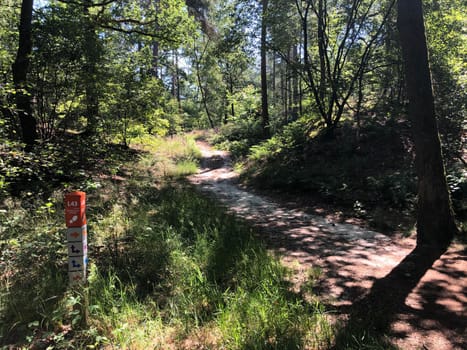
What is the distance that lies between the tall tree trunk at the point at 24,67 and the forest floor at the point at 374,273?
5.74 m

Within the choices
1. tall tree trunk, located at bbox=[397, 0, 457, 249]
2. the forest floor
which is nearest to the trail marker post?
the forest floor

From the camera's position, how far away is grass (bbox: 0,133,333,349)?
2643 millimetres

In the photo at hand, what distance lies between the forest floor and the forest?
1.1 inches

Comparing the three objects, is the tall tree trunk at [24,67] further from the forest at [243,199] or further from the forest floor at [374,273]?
the forest floor at [374,273]

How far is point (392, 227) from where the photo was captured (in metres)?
5.95

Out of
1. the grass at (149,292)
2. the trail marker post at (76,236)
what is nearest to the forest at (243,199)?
the grass at (149,292)

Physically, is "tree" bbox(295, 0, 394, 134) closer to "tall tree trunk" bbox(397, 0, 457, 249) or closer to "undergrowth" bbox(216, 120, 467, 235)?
"undergrowth" bbox(216, 120, 467, 235)

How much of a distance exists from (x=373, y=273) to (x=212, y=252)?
2346 millimetres

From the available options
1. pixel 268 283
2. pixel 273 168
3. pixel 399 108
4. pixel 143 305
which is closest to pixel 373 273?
pixel 268 283

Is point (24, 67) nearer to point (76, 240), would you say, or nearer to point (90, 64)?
point (90, 64)

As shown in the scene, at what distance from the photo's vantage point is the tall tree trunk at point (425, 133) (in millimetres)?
4625

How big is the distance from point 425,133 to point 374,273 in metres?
2.48

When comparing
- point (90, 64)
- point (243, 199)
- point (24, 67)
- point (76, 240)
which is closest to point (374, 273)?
point (76, 240)

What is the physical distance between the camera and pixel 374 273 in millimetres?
3988
